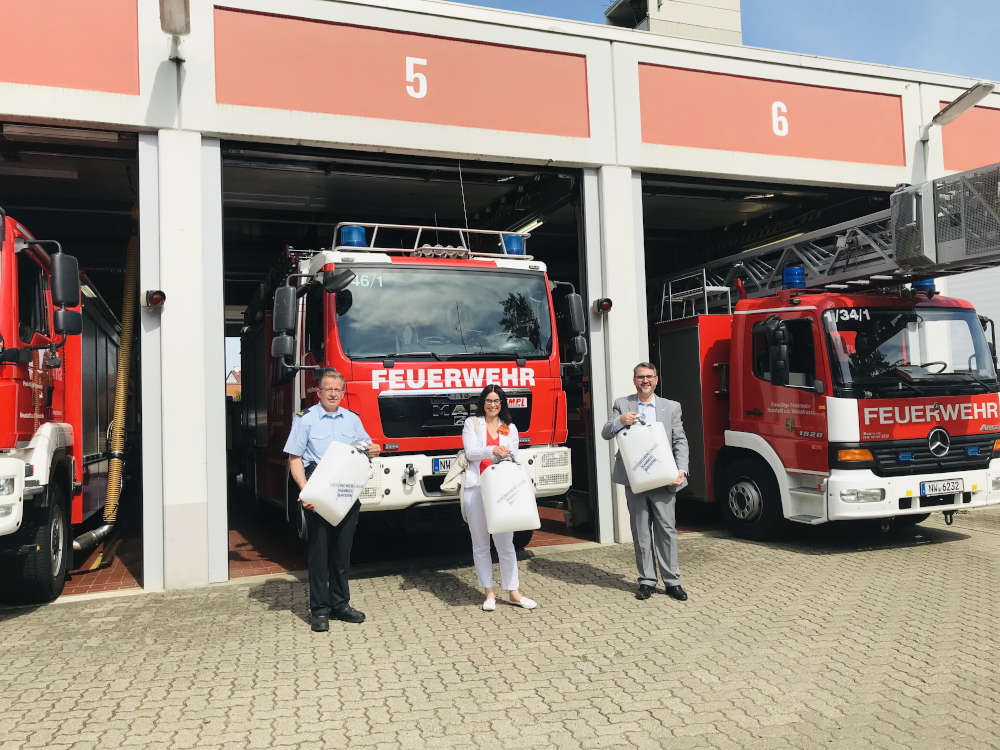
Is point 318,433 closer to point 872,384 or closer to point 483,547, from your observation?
point 483,547

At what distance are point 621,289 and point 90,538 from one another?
5.89m

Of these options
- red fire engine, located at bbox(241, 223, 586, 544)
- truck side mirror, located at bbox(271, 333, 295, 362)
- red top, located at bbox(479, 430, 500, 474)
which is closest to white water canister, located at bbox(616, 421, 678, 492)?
red top, located at bbox(479, 430, 500, 474)

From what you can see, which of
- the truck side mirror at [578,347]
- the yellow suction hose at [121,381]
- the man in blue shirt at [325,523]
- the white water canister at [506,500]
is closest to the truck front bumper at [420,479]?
the white water canister at [506,500]

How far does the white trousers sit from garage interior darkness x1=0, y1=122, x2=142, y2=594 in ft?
10.9

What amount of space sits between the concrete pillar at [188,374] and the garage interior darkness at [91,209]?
0.59 metres

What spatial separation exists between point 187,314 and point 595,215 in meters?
4.26

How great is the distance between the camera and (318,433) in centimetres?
538

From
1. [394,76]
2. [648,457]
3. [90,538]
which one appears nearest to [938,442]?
[648,457]

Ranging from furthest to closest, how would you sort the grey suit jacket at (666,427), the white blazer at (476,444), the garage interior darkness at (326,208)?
the garage interior darkness at (326,208), the grey suit jacket at (666,427), the white blazer at (476,444)

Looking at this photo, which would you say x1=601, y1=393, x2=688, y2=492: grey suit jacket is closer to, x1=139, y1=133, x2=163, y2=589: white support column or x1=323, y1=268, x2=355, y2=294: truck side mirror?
x1=323, y1=268, x2=355, y2=294: truck side mirror

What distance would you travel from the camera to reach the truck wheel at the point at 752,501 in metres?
7.87

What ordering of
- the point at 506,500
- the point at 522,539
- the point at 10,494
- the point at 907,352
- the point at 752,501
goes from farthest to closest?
the point at 752,501
the point at 522,539
the point at 907,352
the point at 506,500
the point at 10,494

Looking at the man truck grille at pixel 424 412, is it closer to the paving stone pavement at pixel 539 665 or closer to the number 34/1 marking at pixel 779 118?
the paving stone pavement at pixel 539 665

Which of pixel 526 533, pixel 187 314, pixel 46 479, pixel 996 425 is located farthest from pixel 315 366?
pixel 996 425
